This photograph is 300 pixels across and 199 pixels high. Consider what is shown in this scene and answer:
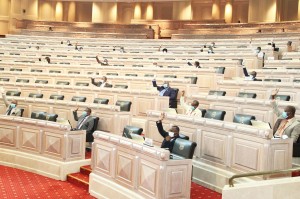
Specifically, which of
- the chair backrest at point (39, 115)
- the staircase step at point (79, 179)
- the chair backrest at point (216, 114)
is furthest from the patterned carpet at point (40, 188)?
the chair backrest at point (216, 114)

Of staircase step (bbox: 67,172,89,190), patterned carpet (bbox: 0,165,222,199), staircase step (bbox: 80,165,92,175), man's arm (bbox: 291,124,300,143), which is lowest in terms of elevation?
patterned carpet (bbox: 0,165,222,199)

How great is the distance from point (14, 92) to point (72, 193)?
434 centimetres

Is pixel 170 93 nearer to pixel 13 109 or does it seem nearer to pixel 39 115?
pixel 39 115

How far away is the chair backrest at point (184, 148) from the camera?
4.77 m

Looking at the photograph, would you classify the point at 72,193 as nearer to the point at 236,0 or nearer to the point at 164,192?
the point at 164,192

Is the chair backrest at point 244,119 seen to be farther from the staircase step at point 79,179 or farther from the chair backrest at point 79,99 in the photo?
the chair backrest at point 79,99

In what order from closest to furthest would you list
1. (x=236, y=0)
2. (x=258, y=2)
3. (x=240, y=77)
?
(x=240, y=77) → (x=258, y=2) → (x=236, y=0)

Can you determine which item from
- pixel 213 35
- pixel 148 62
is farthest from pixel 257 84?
pixel 213 35

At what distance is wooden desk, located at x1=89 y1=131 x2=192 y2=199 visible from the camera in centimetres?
445

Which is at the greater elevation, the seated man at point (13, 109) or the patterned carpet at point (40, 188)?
the seated man at point (13, 109)

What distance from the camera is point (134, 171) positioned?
4.89 metres

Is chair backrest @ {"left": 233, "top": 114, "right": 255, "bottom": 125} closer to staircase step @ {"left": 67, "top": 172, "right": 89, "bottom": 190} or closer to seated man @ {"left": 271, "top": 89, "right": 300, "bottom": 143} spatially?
seated man @ {"left": 271, "top": 89, "right": 300, "bottom": 143}

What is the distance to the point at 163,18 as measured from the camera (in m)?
23.3

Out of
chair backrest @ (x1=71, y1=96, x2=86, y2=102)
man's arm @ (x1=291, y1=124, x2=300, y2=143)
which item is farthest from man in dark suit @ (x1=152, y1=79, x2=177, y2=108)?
man's arm @ (x1=291, y1=124, x2=300, y2=143)
